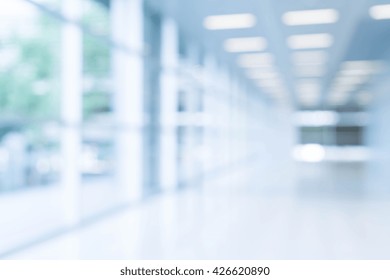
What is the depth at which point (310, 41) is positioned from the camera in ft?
36.5

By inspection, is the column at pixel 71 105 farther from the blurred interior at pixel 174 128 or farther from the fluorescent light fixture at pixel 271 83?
the fluorescent light fixture at pixel 271 83

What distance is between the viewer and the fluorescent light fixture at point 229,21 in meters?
9.13

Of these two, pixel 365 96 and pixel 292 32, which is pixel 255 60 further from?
pixel 365 96

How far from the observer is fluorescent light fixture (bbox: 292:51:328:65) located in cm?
1272

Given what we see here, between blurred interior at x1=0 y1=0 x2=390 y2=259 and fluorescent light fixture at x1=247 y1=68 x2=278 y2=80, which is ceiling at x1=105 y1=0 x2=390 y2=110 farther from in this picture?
fluorescent light fixture at x1=247 y1=68 x2=278 y2=80

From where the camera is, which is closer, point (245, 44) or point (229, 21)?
point (229, 21)

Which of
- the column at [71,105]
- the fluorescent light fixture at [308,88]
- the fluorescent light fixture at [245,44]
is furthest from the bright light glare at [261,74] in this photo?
the column at [71,105]

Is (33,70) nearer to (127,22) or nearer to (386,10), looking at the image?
(127,22)

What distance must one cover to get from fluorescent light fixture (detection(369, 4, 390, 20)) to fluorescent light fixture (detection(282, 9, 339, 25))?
637 mm

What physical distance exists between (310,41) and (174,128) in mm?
3874

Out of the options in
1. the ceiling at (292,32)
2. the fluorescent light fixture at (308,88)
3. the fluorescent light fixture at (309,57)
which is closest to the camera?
the ceiling at (292,32)

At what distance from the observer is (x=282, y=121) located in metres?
33.3

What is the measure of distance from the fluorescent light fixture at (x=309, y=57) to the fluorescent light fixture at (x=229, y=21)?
11.1 feet

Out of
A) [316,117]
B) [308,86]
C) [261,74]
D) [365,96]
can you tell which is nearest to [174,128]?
[261,74]
